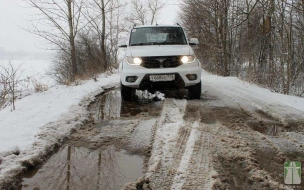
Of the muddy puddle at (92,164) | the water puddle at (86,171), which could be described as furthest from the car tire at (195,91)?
the water puddle at (86,171)

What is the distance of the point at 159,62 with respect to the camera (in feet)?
18.3

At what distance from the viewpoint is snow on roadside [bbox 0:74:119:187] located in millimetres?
2763

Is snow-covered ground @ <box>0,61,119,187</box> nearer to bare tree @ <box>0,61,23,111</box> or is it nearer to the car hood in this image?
bare tree @ <box>0,61,23,111</box>

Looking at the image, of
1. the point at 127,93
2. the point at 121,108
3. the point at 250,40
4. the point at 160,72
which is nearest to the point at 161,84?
the point at 160,72

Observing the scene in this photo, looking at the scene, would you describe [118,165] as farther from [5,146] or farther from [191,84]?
[191,84]

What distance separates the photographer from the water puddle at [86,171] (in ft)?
7.69

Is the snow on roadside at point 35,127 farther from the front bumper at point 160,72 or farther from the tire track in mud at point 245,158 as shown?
the tire track in mud at point 245,158

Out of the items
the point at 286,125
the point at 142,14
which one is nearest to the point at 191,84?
the point at 286,125

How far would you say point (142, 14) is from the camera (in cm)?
3716

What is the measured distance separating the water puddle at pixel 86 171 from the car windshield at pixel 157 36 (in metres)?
3.99

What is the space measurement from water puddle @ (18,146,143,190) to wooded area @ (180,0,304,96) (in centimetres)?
742

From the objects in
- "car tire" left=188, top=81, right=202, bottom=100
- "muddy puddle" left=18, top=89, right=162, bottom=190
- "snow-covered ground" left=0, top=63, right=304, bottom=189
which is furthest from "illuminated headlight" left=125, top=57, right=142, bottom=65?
"muddy puddle" left=18, top=89, right=162, bottom=190

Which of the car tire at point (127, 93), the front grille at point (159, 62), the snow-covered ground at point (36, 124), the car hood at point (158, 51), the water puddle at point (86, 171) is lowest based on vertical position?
the water puddle at point (86, 171)

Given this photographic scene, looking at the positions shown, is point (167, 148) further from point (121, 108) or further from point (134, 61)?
point (134, 61)
